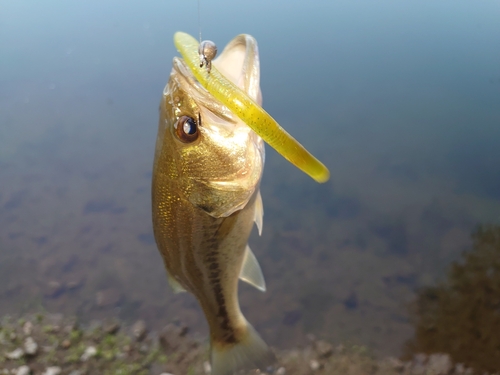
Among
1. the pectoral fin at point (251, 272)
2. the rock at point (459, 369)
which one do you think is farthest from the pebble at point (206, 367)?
the rock at point (459, 369)

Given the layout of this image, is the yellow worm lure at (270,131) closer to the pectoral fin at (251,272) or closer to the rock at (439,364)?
the pectoral fin at (251,272)

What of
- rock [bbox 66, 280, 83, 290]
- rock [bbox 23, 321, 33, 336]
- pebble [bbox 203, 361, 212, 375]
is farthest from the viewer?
rock [bbox 66, 280, 83, 290]

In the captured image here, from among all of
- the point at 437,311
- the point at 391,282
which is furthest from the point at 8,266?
the point at 437,311

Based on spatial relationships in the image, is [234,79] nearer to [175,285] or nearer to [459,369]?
[175,285]

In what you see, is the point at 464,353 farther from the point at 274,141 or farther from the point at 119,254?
the point at 119,254

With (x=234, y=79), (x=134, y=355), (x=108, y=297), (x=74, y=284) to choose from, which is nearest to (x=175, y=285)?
(x=234, y=79)

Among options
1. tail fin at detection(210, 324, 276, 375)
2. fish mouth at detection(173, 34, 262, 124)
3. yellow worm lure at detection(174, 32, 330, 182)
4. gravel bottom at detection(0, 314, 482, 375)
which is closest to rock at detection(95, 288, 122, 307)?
gravel bottom at detection(0, 314, 482, 375)

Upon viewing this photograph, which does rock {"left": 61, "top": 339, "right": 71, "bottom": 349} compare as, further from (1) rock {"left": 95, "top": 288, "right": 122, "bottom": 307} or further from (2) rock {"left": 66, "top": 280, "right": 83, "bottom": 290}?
(2) rock {"left": 66, "top": 280, "right": 83, "bottom": 290}
